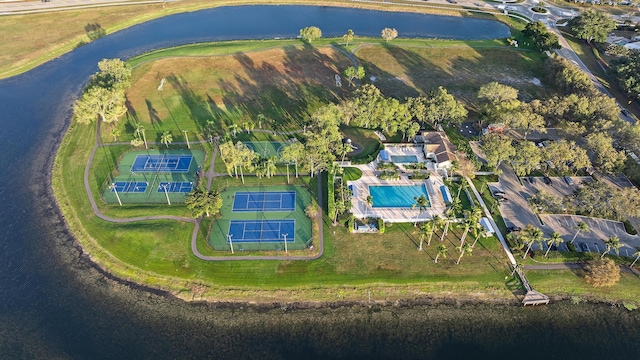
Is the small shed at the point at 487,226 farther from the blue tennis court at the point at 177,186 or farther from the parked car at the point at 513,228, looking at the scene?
the blue tennis court at the point at 177,186

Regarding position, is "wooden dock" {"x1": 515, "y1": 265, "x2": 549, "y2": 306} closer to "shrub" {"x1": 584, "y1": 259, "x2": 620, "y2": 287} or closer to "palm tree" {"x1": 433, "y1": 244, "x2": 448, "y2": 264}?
"shrub" {"x1": 584, "y1": 259, "x2": 620, "y2": 287}

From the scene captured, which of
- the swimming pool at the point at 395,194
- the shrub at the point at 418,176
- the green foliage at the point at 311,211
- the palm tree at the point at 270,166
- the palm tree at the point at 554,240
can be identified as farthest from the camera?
the shrub at the point at 418,176

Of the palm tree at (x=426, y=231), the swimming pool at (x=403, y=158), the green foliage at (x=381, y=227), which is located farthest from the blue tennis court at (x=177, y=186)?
the palm tree at (x=426, y=231)

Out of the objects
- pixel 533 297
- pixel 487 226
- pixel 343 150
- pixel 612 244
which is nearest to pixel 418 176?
pixel 343 150

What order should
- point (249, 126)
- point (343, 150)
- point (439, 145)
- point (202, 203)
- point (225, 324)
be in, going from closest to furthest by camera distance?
point (225, 324), point (202, 203), point (343, 150), point (439, 145), point (249, 126)

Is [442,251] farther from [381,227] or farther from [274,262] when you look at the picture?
[274,262]

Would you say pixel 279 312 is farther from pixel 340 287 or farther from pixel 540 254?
pixel 540 254

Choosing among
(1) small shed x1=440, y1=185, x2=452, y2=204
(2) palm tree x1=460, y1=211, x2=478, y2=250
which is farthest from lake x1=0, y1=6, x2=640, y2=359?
(1) small shed x1=440, y1=185, x2=452, y2=204
